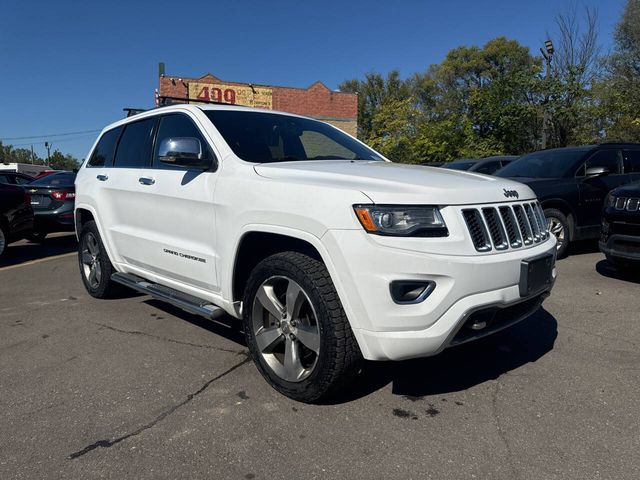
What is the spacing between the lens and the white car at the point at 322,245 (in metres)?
2.45

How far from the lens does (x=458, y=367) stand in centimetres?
337

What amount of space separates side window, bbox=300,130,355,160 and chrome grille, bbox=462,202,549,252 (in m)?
1.40

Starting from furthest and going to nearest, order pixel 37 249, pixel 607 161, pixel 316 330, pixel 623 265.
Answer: pixel 37 249 < pixel 607 161 < pixel 623 265 < pixel 316 330

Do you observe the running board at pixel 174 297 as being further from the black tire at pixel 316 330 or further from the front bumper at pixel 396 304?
the front bumper at pixel 396 304

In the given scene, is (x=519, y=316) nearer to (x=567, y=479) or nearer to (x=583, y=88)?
(x=567, y=479)

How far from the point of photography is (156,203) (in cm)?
389

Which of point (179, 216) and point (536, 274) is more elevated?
point (179, 216)

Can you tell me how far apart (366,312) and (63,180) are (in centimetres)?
954

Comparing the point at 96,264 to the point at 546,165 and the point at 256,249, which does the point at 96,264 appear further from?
the point at 546,165

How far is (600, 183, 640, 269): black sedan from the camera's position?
17.2ft

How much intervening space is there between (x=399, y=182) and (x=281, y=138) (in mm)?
1436

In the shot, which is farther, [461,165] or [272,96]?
[272,96]

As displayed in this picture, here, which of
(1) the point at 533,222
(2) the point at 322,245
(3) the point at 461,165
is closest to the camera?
(2) the point at 322,245

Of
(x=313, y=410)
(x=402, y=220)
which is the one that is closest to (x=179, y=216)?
(x=313, y=410)
